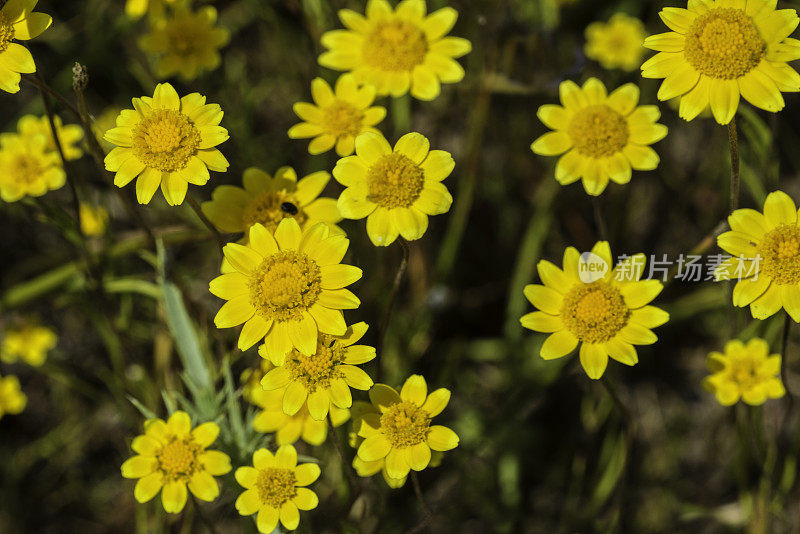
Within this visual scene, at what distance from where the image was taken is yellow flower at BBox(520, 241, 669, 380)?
1.60 metres

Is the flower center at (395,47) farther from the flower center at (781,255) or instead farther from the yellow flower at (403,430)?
the flower center at (781,255)

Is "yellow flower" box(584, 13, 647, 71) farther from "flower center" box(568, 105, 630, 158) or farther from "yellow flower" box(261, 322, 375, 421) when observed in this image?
"yellow flower" box(261, 322, 375, 421)

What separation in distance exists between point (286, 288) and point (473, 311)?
144 cm

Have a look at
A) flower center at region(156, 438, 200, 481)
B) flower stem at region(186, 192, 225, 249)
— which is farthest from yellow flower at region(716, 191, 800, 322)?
flower center at region(156, 438, 200, 481)

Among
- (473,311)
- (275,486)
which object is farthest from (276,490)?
(473,311)

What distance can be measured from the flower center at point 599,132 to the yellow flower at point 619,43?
1165 mm

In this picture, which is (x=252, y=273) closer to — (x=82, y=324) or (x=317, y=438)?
(x=317, y=438)

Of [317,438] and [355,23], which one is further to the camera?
[355,23]

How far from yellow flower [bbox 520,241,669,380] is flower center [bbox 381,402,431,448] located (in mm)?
329

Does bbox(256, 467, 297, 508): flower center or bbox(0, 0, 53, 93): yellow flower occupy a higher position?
bbox(0, 0, 53, 93): yellow flower

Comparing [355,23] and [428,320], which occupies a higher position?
[355,23]

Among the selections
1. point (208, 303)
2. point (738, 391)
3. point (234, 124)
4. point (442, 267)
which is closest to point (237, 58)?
point (234, 124)

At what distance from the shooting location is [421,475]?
2.49 meters

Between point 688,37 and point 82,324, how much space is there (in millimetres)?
2539
